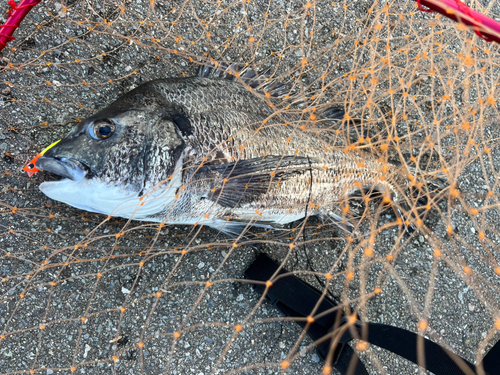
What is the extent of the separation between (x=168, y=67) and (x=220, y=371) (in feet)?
5.99

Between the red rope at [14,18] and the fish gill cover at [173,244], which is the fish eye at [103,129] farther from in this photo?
the red rope at [14,18]

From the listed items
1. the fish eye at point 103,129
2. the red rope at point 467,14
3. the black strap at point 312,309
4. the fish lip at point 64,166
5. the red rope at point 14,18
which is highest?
the red rope at point 467,14

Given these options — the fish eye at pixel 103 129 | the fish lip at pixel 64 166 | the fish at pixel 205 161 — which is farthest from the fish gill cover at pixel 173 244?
the fish eye at pixel 103 129

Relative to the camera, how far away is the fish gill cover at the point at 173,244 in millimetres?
1775

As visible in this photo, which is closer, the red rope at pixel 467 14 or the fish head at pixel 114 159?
the red rope at pixel 467 14

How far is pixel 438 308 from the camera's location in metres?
2.10

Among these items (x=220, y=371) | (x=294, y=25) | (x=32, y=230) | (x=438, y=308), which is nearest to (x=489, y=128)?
(x=438, y=308)

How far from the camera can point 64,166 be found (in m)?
1.47

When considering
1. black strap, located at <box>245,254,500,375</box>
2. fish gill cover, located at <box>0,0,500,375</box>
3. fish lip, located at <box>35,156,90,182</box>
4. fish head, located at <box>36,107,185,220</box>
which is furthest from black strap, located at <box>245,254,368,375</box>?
fish lip, located at <box>35,156,90,182</box>

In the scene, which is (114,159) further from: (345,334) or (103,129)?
(345,334)

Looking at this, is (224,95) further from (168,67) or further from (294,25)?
(294,25)

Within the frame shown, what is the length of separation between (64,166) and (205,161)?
624 mm

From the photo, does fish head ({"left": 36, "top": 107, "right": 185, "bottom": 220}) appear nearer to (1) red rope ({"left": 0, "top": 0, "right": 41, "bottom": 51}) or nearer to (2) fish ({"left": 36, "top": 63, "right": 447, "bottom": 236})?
(2) fish ({"left": 36, "top": 63, "right": 447, "bottom": 236})

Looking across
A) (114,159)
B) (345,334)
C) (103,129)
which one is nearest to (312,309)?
(345,334)
